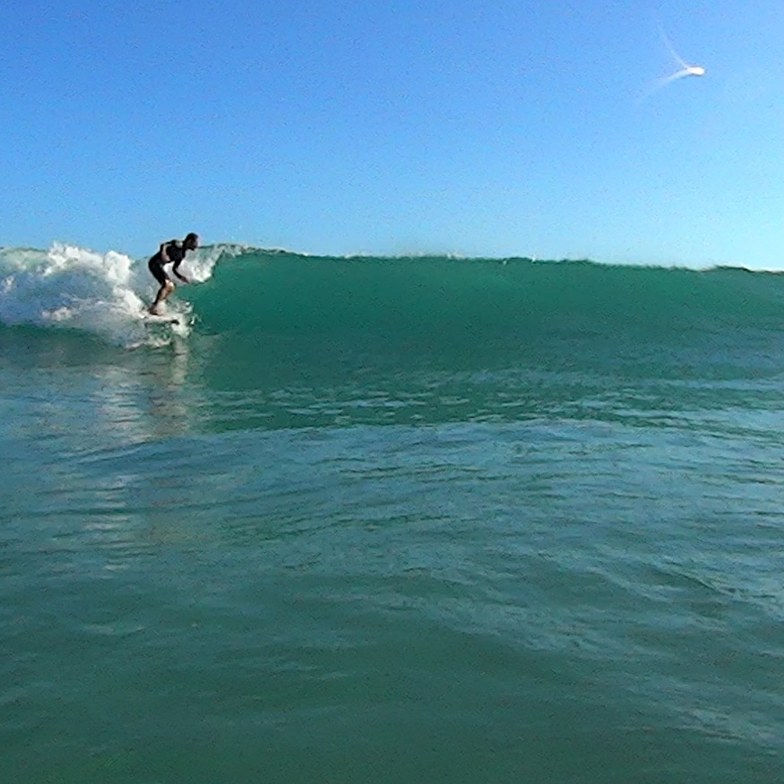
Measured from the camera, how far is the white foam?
16.0 m

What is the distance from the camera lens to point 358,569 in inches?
151

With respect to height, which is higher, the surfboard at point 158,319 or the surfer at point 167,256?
the surfer at point 167,256

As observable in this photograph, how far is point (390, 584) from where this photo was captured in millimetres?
3666

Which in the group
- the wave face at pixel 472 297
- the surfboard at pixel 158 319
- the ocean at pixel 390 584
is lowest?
the ocean at pixel 390 584

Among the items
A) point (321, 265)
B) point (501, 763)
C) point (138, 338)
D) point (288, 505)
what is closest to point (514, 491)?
point (288, 505)

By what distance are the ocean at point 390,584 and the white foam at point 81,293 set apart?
601cm

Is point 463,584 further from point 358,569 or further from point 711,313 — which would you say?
point 711,313

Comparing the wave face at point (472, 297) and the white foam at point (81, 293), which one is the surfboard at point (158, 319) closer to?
the white foam at point (81, 293)

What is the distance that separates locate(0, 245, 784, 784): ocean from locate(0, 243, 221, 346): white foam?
19.7ft

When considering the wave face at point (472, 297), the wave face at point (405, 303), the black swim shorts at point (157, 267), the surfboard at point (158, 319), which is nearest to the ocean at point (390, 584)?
the wave face at point (405, 303)

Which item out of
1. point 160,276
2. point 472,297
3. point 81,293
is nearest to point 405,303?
point 472,297

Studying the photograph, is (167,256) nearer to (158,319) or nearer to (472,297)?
(158,319)

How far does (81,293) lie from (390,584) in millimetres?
15123

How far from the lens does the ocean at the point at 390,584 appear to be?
2.49 meters
